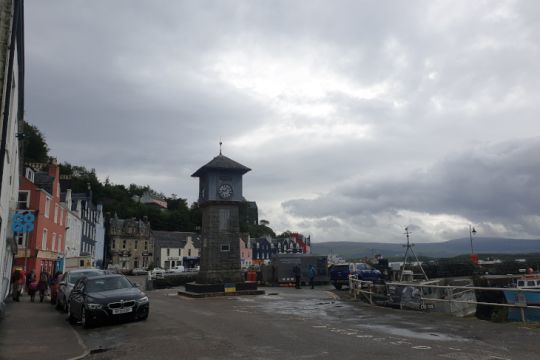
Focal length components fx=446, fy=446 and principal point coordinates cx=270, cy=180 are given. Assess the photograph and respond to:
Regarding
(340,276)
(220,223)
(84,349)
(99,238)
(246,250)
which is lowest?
(84,349)

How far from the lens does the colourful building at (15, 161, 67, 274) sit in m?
32.4

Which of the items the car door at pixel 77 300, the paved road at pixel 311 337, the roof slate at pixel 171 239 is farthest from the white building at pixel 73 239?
the roof slate at pixel 171 239

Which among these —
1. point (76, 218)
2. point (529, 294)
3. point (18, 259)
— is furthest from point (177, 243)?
point (529, 294)

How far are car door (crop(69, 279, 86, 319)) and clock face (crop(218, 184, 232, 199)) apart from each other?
13626 millimetres

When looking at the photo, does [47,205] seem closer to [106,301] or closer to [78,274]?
[78,274]

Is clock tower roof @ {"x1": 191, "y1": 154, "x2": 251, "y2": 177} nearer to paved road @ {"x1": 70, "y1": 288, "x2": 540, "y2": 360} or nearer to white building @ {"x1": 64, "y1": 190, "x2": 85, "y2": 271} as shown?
paved road @ {"x1": 70, "y1": 288, "x2": 540, "y2": 360}

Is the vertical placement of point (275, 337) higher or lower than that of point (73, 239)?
lower

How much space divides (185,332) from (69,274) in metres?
10.4

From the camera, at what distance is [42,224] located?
34.8m

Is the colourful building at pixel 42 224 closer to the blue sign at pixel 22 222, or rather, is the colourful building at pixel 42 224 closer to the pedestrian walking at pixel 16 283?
the pedestrian walking at pixel 16 283

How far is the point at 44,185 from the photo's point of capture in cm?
3897

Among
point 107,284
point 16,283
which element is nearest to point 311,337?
point 107,284

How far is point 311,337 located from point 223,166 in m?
18.8

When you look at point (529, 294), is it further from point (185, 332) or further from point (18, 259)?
point (18, 259)
